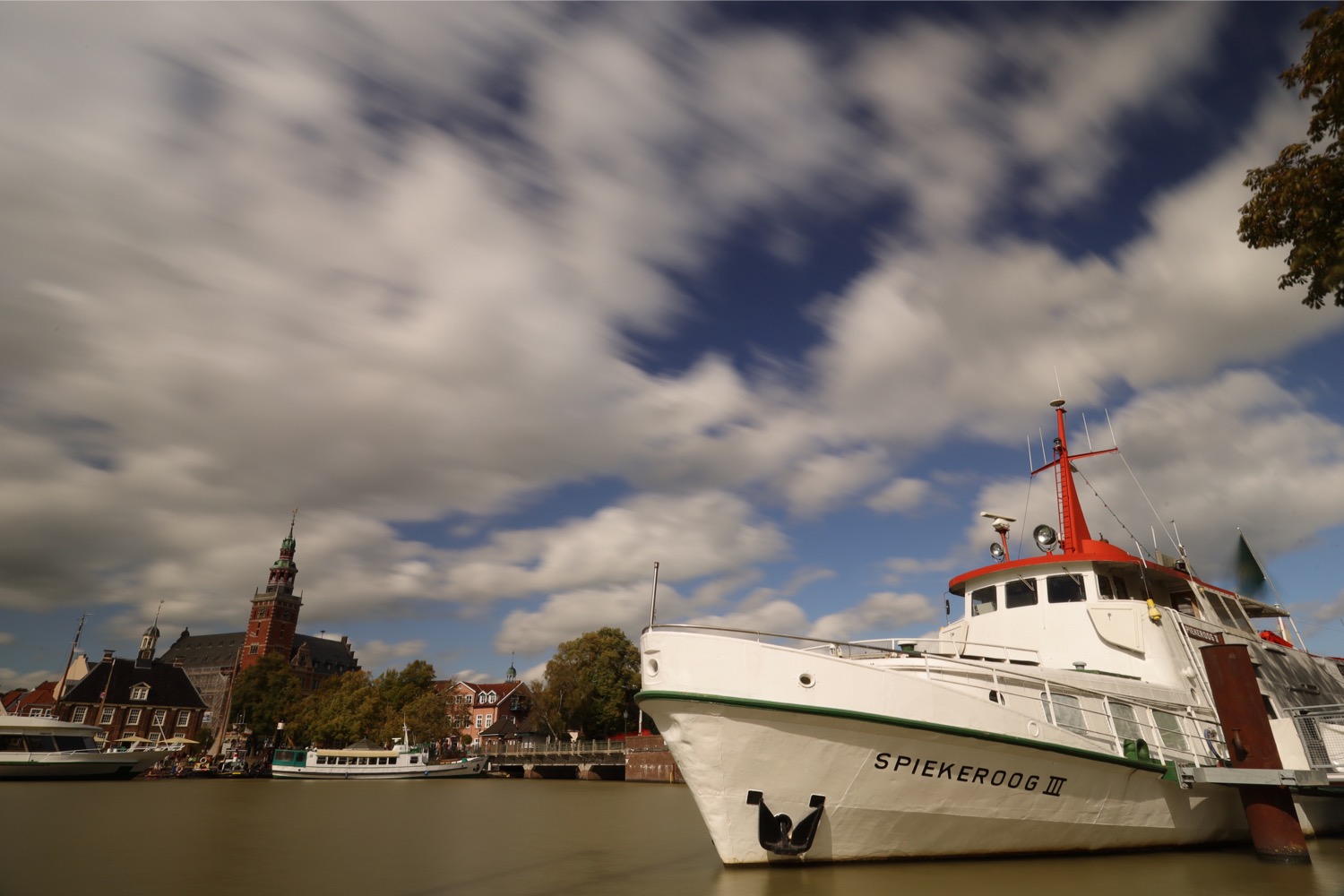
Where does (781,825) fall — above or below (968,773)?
below

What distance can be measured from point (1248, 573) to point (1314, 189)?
50.7ft

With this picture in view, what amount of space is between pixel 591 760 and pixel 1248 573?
A: 46.7m

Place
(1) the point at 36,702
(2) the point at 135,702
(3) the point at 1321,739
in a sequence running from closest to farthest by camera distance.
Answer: (3) the point at 1321,739
(2) the point at 135,702
(1) the point at 36,702

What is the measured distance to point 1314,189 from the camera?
30.2 ft

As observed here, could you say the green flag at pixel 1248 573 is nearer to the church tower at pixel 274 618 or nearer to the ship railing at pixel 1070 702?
the ship railing at pixel 1070 702

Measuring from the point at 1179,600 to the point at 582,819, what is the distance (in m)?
16.7

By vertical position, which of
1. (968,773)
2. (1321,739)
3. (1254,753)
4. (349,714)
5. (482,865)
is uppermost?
(349,714)

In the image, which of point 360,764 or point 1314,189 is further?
point 360,764

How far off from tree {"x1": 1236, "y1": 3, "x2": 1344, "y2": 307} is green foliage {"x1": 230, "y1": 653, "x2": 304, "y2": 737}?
79.4m

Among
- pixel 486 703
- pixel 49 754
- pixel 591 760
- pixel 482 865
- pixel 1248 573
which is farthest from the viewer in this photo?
pixel 486 703

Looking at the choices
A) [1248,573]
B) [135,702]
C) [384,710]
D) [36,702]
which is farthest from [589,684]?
[36,702]

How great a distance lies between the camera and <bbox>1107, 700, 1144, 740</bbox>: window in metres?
12.6

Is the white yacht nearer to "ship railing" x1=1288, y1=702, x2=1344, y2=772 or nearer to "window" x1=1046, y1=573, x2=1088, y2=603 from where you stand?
"window" x1=1046, y1=573, x2=1088, y2=603

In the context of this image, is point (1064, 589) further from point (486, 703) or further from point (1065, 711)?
point (486, 703)
